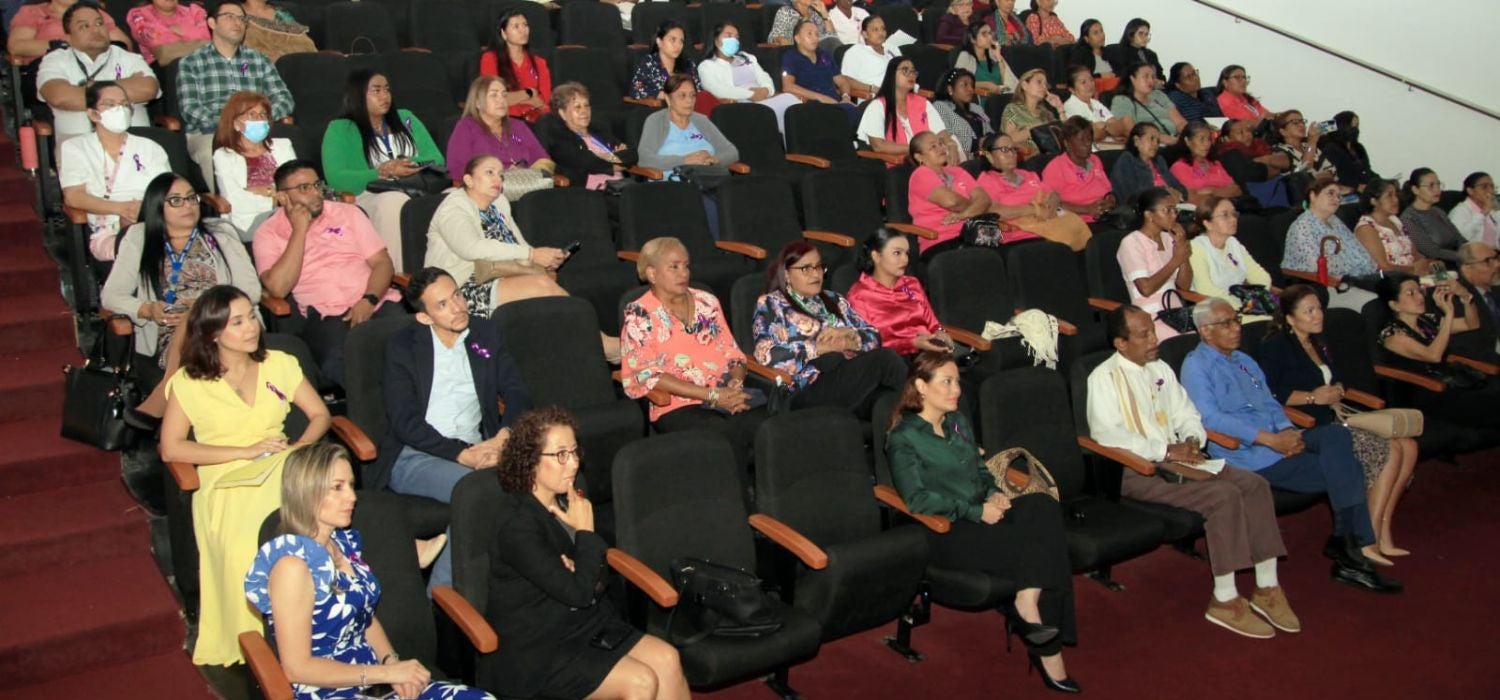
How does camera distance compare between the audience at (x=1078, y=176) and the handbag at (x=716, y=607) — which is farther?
the audience at (x=1078, y=176)

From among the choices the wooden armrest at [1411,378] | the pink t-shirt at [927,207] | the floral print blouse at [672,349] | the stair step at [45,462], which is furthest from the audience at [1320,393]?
the stair step at [45,462]

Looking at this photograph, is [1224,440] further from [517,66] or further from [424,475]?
[517,66]

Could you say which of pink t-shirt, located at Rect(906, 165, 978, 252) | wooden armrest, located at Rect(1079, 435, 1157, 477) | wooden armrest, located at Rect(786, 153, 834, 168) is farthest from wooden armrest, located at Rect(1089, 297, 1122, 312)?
wooden armrest, located at Rect(786, 153, 834, 168)

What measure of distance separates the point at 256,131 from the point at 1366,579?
4.27 meters

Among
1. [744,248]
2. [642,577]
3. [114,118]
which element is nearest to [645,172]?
[744,248]

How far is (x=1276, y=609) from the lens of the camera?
13.7 ft

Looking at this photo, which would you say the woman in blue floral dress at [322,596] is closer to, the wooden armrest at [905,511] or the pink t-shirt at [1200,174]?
the wooden armrest at [905,511]

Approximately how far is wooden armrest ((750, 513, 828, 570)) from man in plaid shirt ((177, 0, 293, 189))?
305 cm

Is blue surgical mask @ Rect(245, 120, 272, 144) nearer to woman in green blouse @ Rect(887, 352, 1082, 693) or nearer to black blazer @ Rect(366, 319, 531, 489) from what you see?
black blazer @ Rect(366, 319, 531, 489)

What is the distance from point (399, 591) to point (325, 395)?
1281 mm

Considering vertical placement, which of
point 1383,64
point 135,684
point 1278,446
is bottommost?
point 135,684

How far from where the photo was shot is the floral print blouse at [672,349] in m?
4.21

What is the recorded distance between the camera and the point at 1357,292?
20.1ft

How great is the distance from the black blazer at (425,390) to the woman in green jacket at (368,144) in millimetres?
1282
